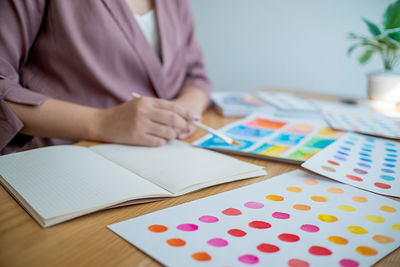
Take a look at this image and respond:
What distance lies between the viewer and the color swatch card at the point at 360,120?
857mm

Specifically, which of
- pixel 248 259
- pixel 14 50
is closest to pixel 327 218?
pixel 248 259

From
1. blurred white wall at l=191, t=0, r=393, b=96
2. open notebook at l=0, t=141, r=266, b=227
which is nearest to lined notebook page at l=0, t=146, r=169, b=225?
open notebook at l=0, t=141, r=266, b=227

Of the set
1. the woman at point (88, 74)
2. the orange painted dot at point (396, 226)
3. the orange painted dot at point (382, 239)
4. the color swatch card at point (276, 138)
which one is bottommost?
the orange painted dot at point (396, 226)

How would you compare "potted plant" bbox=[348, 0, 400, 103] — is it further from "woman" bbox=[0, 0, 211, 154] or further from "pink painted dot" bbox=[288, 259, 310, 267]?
"pink painted dot" bbox=[288, 259, 310, 267]

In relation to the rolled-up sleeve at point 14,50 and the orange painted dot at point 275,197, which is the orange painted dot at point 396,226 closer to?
the orange painted dot at point 275,197

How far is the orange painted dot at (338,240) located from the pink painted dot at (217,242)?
12 cm

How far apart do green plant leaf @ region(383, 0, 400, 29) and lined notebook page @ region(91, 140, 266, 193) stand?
0.72 metres

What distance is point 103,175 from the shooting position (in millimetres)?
565

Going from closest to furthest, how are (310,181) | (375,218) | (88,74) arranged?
(375,218) < (310,181) < (88,74)

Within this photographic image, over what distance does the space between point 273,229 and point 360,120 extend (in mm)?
628

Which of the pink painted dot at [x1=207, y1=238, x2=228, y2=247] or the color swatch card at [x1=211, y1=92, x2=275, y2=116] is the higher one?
the color swatch card at [x1=211, y1=92, x2=275, y2=116]

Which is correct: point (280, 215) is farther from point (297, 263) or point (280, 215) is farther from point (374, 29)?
point (374, 29)

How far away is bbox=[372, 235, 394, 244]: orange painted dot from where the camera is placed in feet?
1.37

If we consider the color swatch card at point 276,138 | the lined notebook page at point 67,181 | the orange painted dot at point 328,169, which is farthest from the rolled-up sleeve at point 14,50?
the orange painted dot at point 328,169
